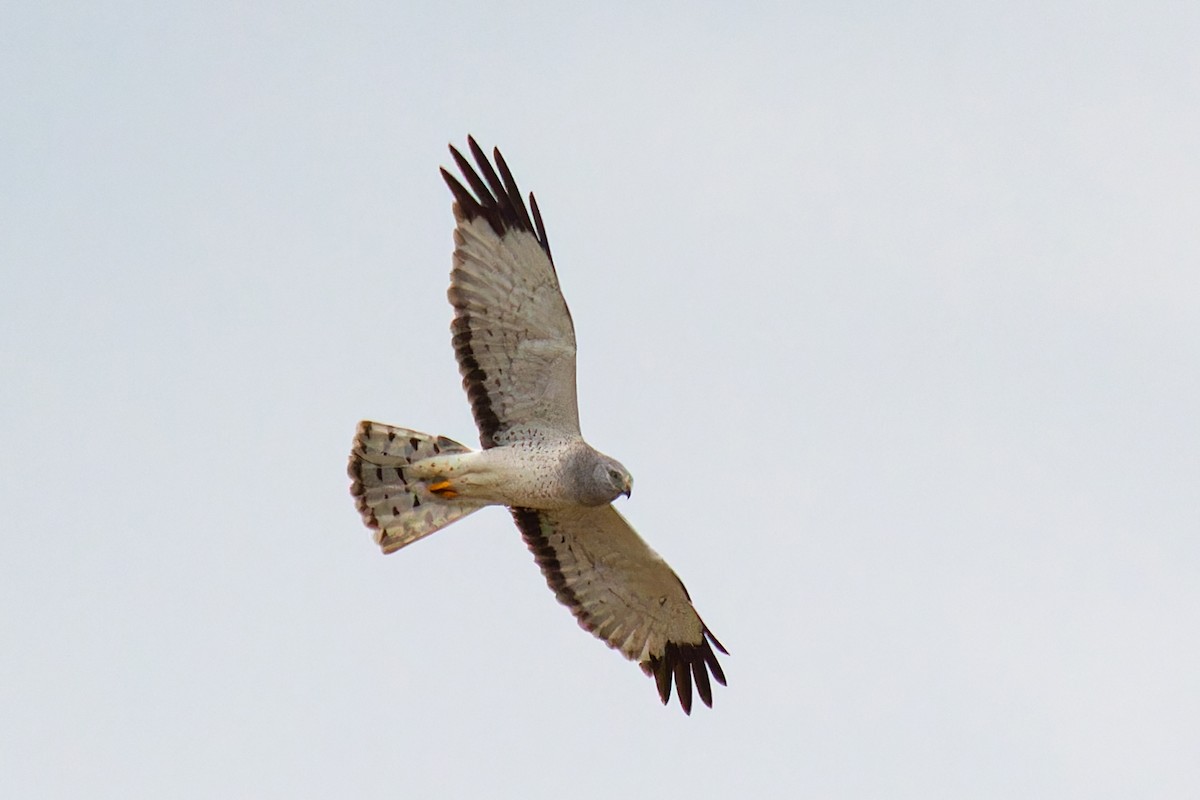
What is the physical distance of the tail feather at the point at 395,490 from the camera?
14.3m

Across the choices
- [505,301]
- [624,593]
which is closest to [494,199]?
[505,301]

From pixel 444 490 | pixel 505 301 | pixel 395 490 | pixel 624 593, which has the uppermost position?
pixel 505 301

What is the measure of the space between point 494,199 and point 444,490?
2.27 meters

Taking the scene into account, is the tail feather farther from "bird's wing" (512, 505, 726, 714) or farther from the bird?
"bird's wing" (512, 505, 726, 714)

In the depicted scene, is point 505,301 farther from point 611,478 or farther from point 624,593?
point 624,593

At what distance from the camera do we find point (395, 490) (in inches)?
568

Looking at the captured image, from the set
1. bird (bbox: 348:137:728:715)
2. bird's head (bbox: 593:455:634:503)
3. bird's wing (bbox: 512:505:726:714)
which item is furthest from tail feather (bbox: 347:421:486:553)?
bird's head (bbox: 593:455:634:503)

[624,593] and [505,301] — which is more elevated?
[505,301]

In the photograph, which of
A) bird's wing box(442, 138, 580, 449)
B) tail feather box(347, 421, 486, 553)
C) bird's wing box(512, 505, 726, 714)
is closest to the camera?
bird's wing box(442, 138, 580, 449)

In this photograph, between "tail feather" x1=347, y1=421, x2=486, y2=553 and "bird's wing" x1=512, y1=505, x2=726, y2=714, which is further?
"bird's wing" x1=512, y1=505, x2=726, y2=714

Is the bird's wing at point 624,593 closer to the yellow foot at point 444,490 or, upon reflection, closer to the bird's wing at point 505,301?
the yellow foot at point 444,490

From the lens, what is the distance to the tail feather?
46.9ft

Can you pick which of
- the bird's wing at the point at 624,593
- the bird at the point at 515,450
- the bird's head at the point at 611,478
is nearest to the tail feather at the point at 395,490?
the bird at the point at 515,450

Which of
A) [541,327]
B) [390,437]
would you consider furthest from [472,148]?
[390,437]
